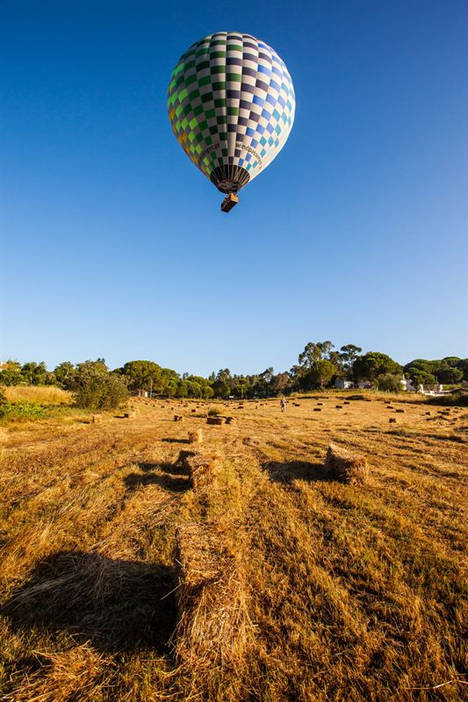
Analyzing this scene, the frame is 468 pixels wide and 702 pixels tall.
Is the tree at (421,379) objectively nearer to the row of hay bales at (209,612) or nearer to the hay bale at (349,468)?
the hay bale at (349,468)

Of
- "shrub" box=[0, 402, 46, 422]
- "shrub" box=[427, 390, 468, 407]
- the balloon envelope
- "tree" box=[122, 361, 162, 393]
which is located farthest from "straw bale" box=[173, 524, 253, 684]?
"tree" box=[122, 361, 162, 393]

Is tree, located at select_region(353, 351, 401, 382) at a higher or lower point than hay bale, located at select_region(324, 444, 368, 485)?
higher

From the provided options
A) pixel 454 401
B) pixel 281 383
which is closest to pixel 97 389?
pixel 454 401

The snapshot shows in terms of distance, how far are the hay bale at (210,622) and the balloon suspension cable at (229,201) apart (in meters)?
18.8

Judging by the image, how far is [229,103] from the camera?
1677 cm

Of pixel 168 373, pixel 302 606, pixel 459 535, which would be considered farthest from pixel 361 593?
pixel 168 373

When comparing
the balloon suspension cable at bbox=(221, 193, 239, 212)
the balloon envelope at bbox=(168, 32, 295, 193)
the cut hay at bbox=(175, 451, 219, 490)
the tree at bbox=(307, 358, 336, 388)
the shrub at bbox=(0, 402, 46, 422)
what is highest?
the balloon envelope at bbox=(168, 32, 295, 193)

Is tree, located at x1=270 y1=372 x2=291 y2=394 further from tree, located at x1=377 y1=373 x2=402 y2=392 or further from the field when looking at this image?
the field

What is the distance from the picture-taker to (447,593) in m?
3.82

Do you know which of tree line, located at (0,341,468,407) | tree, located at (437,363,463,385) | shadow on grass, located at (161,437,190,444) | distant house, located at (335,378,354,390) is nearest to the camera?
shadow on grass, located at (161,437,190,444)

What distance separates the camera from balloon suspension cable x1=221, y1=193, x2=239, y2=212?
703 inches

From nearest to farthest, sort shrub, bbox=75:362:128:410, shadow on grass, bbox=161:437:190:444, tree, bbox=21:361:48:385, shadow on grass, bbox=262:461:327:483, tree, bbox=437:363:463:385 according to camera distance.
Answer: shadow on grass, bbox=262:461:327:483
shadow on grass, bbox=161:437:190:444
shrub, bbox=75:362:128:410
tree, bbox=21:361:48:385
tree, bbox=437:363:463:385

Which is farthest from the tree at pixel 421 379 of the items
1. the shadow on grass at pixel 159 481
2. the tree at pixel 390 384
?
the shadow on grass at pixel 159 481

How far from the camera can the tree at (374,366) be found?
81.8 m
